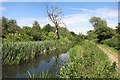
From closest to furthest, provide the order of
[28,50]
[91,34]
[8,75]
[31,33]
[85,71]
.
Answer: [85,71] → [8,75] → [28,50] → [31,33] → [91,34]

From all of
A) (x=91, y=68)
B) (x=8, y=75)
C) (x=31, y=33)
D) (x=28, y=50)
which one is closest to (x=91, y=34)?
(x=31, y=33)

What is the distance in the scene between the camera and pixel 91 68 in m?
5.83

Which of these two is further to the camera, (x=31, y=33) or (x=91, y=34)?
(x=91, y=34)

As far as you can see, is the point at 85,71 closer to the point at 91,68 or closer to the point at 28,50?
the point at 91,68

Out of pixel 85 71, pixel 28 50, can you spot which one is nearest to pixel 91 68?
pixel 85 71

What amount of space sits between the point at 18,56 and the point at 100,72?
787 centimetres

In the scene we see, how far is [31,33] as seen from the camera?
27438mm

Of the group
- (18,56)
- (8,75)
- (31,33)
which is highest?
(31,33)

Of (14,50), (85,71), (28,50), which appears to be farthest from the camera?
(28,50)

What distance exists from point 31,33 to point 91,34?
827cm

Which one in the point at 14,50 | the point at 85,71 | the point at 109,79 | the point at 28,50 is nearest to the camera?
the point at 109,79

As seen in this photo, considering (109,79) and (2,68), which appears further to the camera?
(2,68)

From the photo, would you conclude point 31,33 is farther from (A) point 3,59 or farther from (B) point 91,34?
(A) point 3,59

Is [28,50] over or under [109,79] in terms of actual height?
over
